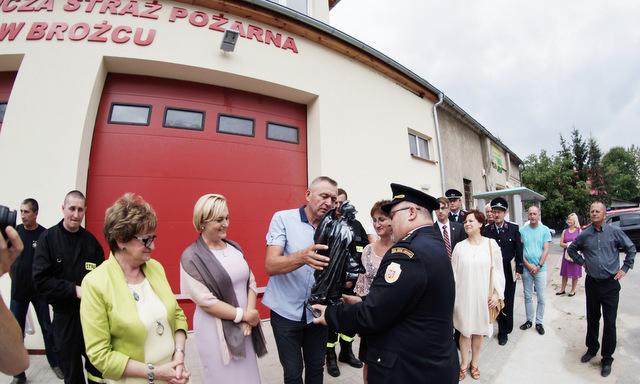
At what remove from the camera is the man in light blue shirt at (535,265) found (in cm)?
449

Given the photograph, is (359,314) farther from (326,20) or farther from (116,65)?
(326,20)

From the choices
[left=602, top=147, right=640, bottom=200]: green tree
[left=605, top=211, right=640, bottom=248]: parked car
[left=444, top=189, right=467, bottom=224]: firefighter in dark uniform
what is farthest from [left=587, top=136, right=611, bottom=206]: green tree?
[left=444, top=189, right=467, bottom=224]: firefighter in dark uniform

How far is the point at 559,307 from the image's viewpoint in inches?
218

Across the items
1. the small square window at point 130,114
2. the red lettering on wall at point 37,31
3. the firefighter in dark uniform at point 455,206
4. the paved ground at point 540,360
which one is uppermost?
the red lettering on wall at point 37,31

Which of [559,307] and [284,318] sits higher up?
[284,318]

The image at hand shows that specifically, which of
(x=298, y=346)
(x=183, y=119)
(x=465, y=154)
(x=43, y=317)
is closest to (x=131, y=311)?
(x=298, y=346)

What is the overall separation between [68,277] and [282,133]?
398 cm

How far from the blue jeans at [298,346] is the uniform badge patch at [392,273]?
0.97 m

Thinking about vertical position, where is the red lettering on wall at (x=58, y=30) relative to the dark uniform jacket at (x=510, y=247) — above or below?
above

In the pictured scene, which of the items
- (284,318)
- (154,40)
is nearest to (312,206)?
(284,318)

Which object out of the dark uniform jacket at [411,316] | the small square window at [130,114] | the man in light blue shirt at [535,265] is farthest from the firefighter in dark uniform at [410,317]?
the small square window at [130,114]

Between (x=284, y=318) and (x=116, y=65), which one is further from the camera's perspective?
(x=116, y=65)

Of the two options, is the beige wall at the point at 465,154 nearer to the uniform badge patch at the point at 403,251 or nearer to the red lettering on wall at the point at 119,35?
the uniform badge patch at the point at 403,251

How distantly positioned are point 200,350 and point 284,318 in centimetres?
64
